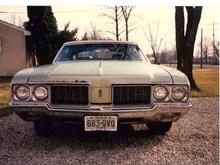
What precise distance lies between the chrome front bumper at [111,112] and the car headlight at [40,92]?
126 mm

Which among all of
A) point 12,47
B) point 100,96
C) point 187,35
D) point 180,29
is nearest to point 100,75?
point 100,96

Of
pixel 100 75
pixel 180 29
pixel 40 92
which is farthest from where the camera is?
pixel 180 29

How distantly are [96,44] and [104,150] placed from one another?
2.42 meters

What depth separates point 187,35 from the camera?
16672 mm

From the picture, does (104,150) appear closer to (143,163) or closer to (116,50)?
(143,163)

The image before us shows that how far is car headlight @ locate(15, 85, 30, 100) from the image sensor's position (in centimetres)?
528

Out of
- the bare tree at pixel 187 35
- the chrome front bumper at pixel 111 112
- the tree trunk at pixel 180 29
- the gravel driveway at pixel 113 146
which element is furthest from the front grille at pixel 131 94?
the tree trunk at pixel 180 29

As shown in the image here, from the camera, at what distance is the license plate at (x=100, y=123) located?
5023mm

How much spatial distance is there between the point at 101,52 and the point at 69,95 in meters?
1.81

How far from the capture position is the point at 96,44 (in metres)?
7.09

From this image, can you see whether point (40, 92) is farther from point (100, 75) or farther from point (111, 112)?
point (111, 112)

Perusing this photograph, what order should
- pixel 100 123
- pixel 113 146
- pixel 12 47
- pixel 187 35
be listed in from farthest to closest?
pixel 12 47, pixel 187 35, pixel 113 146, pixel 100 123

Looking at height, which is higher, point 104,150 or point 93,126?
point 93,126

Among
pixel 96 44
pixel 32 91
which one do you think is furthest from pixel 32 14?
pixel 32 91
